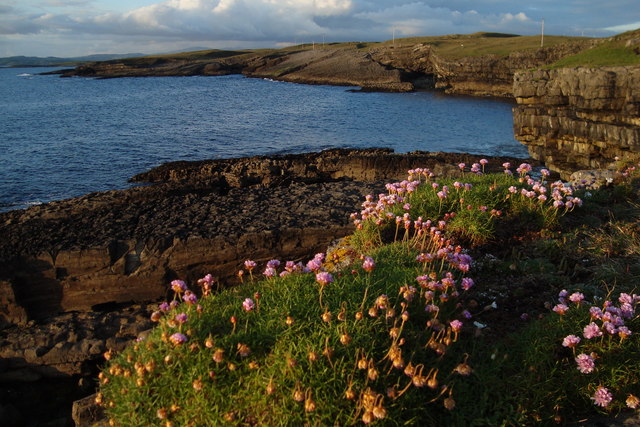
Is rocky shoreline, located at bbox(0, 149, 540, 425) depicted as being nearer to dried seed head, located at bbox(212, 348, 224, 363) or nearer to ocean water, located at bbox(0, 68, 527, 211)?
dried seed head, located at bbox(212, 348, 224, 363)

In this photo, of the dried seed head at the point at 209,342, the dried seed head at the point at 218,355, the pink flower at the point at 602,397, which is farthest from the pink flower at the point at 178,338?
the pink flower at the point at 602,397

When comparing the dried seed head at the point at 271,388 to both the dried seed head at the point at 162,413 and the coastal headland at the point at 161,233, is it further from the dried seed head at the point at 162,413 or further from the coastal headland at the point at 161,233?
the coastal headland at the point at 161,233

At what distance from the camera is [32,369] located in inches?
293

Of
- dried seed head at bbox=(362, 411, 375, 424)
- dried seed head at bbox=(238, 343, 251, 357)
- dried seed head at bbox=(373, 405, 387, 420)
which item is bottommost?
dried seed head at bbox=(362, 411, 375, 424)

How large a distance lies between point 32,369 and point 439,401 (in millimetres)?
7169

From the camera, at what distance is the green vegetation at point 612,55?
77.8ft

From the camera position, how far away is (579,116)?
2145cm

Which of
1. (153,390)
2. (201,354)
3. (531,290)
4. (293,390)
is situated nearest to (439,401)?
(293,390)

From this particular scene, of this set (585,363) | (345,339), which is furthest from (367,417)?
(585,363)

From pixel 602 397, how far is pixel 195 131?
3433 cm

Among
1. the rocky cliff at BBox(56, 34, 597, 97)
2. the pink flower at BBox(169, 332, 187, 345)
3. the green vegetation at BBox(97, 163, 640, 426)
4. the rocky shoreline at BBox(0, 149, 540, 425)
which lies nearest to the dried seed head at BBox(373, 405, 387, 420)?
the green vegetation at BBox(97, 163, 640, 426)

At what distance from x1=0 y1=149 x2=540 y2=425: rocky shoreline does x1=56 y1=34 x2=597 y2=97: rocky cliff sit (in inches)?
2418

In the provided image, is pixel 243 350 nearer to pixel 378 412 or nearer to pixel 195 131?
pixel 378 412

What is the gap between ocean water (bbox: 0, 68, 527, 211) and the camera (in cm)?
2280
